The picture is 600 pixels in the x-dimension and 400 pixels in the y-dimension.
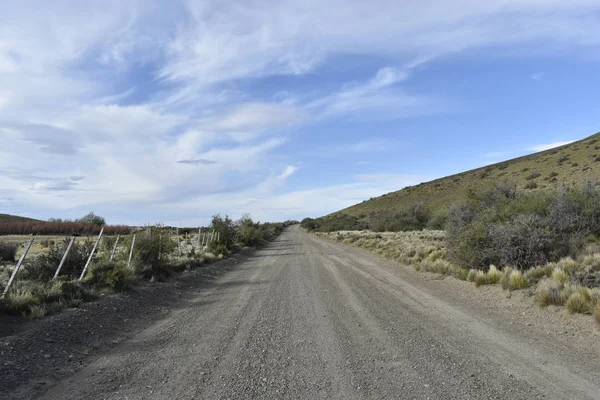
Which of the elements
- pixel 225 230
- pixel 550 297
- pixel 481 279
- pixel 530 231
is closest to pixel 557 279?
pixel 550 297

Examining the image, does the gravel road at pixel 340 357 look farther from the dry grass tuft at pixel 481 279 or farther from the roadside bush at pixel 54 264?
the roadside bush at pixel 54 264

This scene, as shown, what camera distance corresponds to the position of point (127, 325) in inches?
368

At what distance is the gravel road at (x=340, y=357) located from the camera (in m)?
5.30

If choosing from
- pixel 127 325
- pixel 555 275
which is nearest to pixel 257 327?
pixel 127 325

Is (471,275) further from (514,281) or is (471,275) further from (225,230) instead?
(225,230)

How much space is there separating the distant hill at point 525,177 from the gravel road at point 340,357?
1111 inches

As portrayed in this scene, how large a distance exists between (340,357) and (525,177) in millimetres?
64315

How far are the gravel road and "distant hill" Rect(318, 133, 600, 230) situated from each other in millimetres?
28215

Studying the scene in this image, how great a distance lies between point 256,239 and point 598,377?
135 feet

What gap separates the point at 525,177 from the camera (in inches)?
2440

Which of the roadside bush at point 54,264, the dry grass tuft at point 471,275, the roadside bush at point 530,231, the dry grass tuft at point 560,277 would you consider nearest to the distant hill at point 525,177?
the roadside bush at point 530,231

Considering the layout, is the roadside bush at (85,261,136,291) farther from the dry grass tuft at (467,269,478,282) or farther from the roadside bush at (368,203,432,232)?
the roadside bush at (368,203,432,232)

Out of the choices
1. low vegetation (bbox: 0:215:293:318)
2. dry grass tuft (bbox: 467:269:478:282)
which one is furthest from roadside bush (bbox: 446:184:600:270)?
low vegetation (bbox: 0:215:293:318)

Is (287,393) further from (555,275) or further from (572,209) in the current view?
(572,209)
